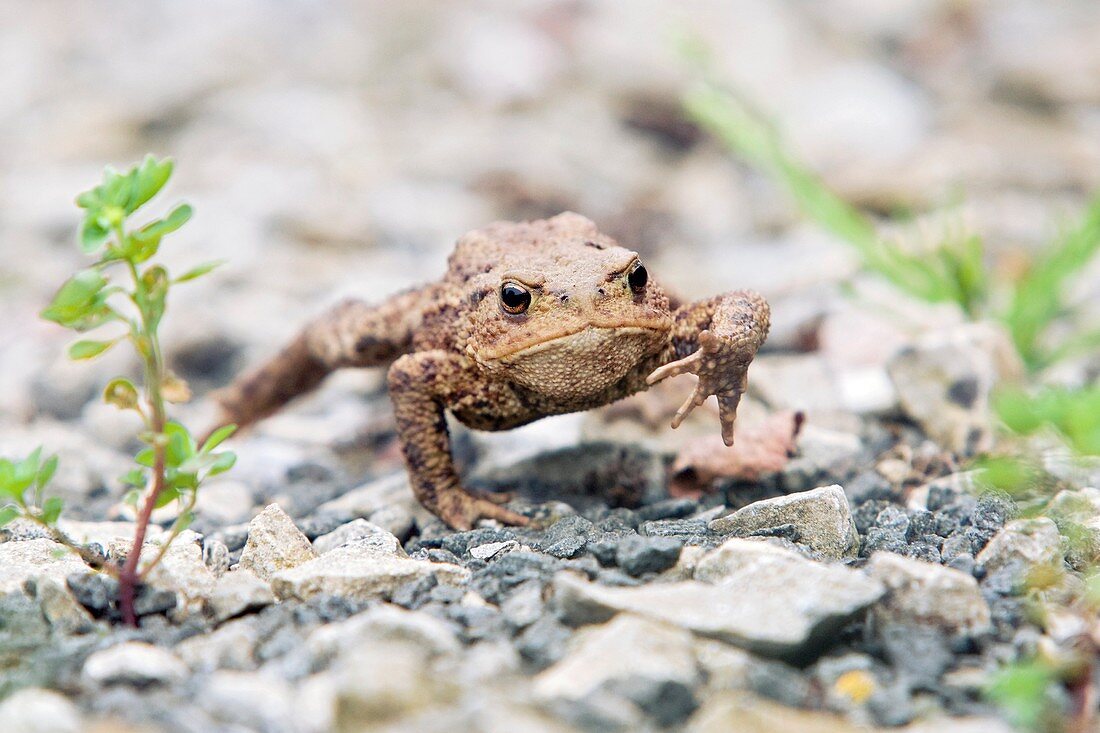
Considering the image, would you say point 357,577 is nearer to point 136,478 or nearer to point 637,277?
point 136,478

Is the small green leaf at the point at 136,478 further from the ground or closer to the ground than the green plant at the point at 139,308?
closer to the ground

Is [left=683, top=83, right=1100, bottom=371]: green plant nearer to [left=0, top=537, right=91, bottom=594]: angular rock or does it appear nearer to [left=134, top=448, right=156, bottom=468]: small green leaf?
[left=134, top=448, right=156, bottom=468]: small green leaf

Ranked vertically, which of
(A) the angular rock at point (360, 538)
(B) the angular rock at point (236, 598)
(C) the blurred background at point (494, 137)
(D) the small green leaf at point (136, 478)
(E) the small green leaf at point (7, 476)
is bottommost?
(B) the angular rock at point (236, 598)

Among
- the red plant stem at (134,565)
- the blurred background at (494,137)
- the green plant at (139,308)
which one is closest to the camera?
the green plant at (139,308)

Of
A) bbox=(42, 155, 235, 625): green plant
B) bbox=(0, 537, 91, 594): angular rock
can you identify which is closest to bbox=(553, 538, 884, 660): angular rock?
bbox=(42, 155, 235, 625): green plant

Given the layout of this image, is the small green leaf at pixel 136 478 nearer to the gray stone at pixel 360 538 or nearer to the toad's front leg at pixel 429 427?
the gray stone at pixel 360 538

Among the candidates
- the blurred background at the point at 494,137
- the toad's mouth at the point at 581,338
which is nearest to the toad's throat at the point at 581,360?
the toad's mouth at the point at 581,338

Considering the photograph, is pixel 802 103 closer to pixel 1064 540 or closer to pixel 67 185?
pixel 67 185

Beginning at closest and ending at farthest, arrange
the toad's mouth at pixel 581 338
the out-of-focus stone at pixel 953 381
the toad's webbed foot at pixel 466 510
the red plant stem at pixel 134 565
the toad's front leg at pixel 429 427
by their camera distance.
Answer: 1. the red plant stem at pixel 134 565
2. the toad's mouth at pixel 581 338
3. the toad's webbed foot at pixel 466 510
4. the toad's front leg at pixel 429 427
5. the out-of-focus stone at pixel 953 381
